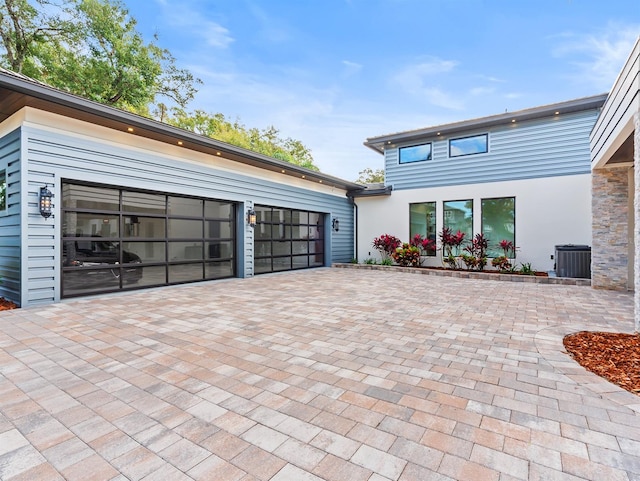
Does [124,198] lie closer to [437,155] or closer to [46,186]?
[46,186]

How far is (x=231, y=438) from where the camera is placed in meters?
1.83

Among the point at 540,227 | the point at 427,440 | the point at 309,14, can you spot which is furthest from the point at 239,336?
the point at 309,14

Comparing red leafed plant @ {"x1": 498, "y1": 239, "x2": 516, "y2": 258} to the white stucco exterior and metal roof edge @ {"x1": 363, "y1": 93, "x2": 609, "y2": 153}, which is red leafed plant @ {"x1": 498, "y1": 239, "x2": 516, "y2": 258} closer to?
the white stucco exterior

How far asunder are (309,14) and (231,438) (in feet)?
37.6

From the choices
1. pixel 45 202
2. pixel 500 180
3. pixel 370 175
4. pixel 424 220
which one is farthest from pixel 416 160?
pixel 370 175

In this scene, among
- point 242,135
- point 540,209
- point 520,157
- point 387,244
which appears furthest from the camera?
point 242,135

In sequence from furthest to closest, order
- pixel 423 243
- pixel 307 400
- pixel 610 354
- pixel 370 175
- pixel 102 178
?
pixel 370 175 < pixel 423 243 < pixel 102 178 < pixel 610 354 < pixel 307 400

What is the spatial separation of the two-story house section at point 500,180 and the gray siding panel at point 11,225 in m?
9.71

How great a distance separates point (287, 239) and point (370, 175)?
20.1m

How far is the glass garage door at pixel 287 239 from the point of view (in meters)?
9.66

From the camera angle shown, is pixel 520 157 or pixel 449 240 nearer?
pixel 520 157

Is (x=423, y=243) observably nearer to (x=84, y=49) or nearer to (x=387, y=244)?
(x=387, y=244)

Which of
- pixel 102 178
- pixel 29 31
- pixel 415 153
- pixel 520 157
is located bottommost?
pixel 102 178

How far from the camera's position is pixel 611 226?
6.68 metres
